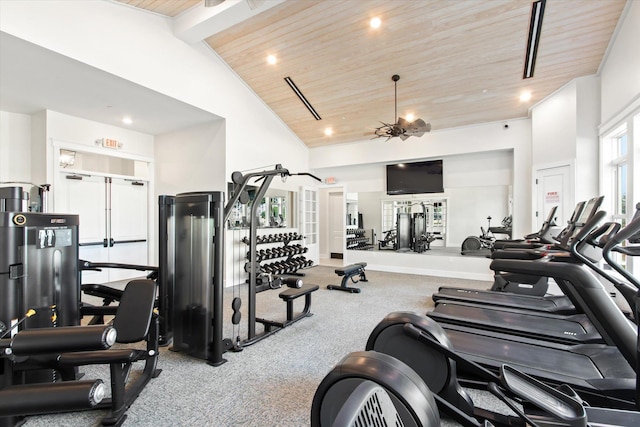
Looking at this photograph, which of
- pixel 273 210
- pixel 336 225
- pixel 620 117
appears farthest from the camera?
pixel 336 225

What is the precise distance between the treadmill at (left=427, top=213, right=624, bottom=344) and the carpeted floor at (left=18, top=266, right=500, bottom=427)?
3.18 ft

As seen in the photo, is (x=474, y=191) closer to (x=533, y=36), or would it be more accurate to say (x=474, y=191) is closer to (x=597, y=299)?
(x=533, y=36)

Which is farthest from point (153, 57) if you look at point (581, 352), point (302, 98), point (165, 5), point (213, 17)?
point (581, 352)

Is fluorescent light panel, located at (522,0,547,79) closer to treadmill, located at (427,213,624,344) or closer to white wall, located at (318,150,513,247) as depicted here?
white wall, located at (318,150,513,247)

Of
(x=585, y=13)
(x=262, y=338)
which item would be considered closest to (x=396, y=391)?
(x=262, y=338)

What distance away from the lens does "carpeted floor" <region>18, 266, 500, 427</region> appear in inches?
77.9

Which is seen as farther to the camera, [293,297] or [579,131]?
[579,131]

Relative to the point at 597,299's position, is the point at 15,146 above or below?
above

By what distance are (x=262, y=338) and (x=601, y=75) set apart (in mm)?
6506

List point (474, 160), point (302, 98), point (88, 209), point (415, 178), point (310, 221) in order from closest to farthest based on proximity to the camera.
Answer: point (88, 209) → point (302, 98) → point (474, 160) → point (415, 178) → point (310, 221)

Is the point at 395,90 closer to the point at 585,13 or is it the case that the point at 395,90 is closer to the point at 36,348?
the point at 585,13

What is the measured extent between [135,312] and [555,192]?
6613 millimetres

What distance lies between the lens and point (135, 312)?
2.23 m

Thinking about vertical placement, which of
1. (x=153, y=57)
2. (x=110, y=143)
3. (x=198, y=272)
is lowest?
(x=198, y=272)
